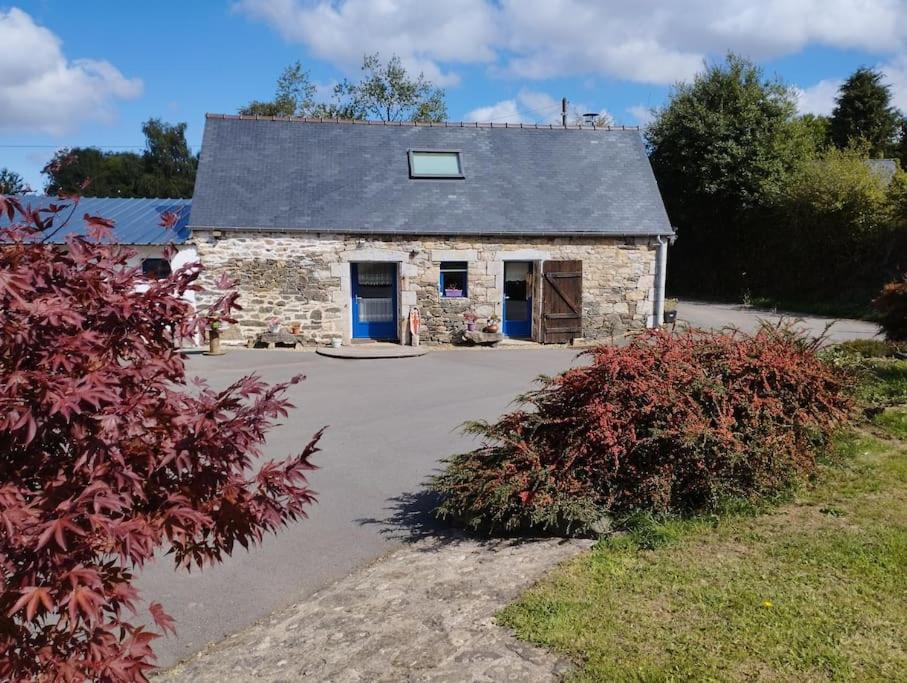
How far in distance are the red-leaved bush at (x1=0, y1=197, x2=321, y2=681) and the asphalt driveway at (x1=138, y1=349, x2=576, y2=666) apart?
2.14 m

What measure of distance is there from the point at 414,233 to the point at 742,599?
45.2 feet

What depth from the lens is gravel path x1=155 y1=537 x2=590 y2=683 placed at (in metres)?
3.89

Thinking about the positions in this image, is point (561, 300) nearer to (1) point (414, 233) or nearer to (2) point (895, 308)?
(1) point (414, 233)

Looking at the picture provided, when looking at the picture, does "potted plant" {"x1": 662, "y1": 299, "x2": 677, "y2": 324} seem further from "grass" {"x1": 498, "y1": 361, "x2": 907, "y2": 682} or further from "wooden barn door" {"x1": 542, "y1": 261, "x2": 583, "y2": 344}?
"grass" {"x1": 498, "y1": 361, "x2": 907, "y2": 682}

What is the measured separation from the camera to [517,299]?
18484 millimetres

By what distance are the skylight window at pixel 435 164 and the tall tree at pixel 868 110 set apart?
27.1 metres

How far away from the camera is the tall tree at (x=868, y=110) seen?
120 ft

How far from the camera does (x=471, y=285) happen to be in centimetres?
1777

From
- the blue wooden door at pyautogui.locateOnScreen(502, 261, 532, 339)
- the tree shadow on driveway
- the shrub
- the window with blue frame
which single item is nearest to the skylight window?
the window with blue frame

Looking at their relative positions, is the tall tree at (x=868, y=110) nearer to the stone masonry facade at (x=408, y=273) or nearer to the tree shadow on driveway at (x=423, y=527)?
the stone masonry facade at (x=408, y=273)

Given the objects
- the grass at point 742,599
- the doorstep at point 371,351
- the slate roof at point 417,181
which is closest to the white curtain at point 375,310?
the doorstep at point 371,351

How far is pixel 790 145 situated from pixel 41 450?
30638 millimetres

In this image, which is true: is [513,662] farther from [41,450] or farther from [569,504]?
[41,450]

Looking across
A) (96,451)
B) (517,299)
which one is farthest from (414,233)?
(96,451)
